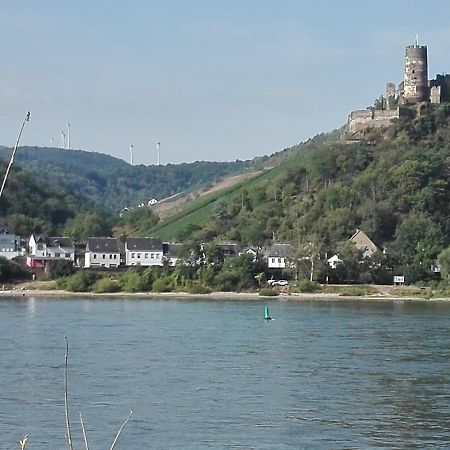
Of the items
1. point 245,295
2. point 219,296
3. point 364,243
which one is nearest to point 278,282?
point 245,295

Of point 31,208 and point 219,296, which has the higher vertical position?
point 31,208

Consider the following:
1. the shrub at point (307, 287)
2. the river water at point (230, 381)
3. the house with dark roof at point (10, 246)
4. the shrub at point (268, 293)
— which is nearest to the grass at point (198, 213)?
the house with dark roof at point (10, 246)

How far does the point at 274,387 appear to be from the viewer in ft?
82.0

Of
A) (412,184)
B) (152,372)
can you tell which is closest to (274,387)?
(152,372)

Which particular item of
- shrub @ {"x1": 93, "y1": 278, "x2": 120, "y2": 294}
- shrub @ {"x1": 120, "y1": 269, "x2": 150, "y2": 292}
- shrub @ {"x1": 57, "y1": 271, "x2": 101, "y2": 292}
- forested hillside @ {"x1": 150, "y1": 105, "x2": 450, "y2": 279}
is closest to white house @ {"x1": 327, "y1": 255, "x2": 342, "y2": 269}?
forested hillside @ {"x1": 150, "y1": 105, "x2": 450, "y2": 279}

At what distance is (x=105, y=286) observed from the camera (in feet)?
221

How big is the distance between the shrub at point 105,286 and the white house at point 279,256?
9.99m

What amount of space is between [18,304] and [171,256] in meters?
22.3

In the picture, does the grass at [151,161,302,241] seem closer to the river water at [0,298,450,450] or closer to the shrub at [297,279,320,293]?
the shrub at [297,279,320,293]

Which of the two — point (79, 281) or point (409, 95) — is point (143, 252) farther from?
point (409, 95)

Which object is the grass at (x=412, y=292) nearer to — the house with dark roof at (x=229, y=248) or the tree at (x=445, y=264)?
the tree at (x=445, y=264)

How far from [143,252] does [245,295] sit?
14586 millimetres

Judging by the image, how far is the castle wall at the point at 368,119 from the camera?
278 ft

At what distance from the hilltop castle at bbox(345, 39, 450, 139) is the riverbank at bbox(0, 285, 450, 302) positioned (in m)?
23.7
